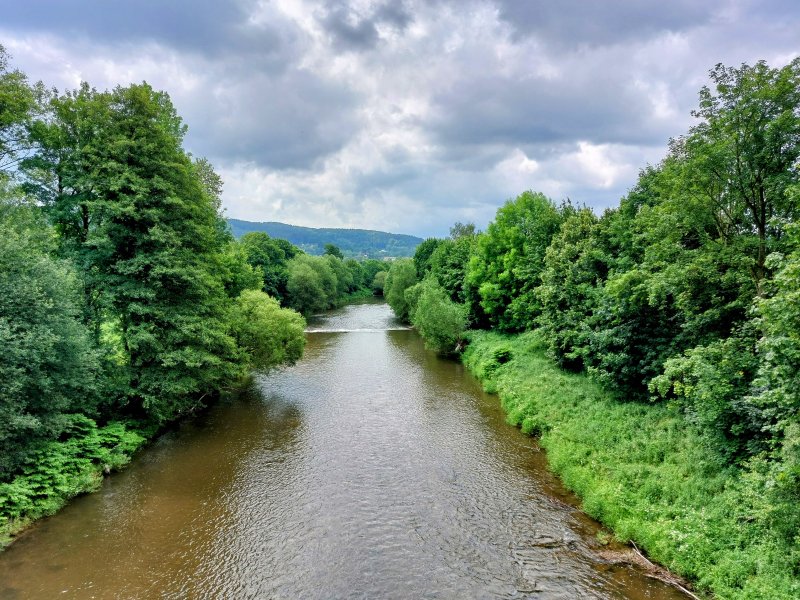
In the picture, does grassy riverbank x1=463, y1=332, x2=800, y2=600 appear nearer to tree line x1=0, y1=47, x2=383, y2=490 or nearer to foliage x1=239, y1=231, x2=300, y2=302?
tree line x1=0, y1=47, x2=383, y2=490

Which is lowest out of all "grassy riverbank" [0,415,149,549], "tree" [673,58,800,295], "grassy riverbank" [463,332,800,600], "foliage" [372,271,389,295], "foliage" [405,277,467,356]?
"grassy riverbank" [0,415,149,549]

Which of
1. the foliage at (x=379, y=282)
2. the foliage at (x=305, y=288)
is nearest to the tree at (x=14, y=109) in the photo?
the foliage at (x=305, y=288)

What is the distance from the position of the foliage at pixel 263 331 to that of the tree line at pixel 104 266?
9.66 feet

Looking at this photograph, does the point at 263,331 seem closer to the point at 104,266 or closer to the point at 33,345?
the point at 104,266

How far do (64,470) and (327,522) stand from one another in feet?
33.9

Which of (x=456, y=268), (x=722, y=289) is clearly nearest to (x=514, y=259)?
(x=456, y=268)

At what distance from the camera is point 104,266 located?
70.7 feet

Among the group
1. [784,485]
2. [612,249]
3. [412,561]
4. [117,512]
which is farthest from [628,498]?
[117,512]

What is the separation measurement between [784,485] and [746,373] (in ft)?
15.2

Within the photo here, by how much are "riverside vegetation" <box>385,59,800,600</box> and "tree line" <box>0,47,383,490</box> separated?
61.0ft

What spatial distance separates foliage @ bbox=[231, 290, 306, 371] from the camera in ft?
93.5

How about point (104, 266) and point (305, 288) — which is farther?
point (305, 288)

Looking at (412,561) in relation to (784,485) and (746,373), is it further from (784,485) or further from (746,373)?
(746,373)

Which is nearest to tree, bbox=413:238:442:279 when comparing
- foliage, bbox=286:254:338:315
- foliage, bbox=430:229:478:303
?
foliage, bbox=430:229:478:303
